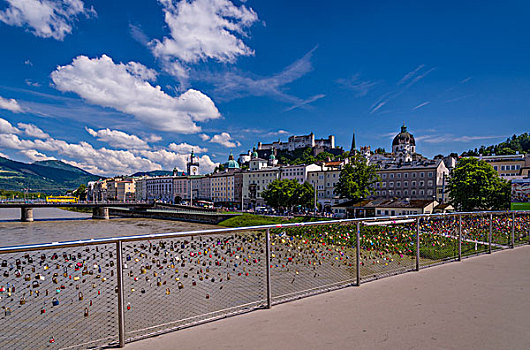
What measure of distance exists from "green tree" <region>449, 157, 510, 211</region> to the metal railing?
27912 millimetres

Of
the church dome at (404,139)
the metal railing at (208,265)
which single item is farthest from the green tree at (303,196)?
the church dome at (404,139)

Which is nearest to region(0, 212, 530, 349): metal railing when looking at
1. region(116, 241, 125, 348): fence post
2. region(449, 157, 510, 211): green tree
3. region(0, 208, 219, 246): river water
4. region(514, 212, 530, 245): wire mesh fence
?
region(116, 241, 125, 348): fence post

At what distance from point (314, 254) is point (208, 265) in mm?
1803

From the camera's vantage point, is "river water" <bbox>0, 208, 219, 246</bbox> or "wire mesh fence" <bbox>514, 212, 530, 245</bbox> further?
"river water" <bbox>0, 208, 219, 246</bbox>

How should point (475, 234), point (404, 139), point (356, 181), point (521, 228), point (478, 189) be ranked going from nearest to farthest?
point (475, 234), point (521, 228), point (478, 189), point (356, 181), point (404, 139)

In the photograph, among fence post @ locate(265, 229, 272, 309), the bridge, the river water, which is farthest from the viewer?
the bridge

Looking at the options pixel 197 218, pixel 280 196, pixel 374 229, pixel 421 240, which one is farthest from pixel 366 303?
pixel 197 218

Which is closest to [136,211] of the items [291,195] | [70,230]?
[70,230]

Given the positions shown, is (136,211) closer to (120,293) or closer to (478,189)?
(478,189)

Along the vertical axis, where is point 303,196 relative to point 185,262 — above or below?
below

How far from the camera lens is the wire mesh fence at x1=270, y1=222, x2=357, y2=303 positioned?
4676mm

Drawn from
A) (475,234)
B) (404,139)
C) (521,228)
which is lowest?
(521,228)

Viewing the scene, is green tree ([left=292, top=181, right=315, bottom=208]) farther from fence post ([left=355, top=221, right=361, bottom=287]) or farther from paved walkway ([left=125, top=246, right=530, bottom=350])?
paved walkway ([left=125, top=246, right=530, bottom=350])

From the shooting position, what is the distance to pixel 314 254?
5113 millimetres
